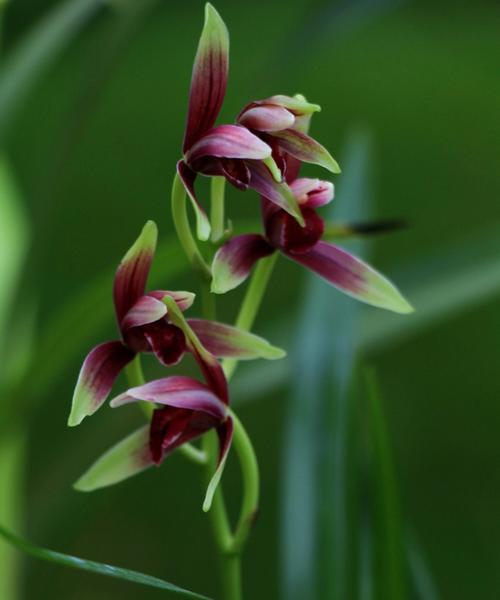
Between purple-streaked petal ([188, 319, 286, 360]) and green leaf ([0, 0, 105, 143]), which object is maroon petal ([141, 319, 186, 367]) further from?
green leaf ([0, 0, 105, 143])

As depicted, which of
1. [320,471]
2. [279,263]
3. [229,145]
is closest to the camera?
[229,145]

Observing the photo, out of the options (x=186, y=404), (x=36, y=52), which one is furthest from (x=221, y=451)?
(x=36, y=52)

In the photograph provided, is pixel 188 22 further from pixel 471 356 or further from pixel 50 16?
pixel 50 16

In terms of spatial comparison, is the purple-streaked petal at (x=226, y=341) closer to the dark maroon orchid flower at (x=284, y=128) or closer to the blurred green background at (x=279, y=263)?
the dark maroon orchid flower at (x=284, y=128)

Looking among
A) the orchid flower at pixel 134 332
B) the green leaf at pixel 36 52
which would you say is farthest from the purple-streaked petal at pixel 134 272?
the green leaf at pixel 36 52

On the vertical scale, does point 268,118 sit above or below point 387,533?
above

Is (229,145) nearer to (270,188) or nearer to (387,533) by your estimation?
(270,188)
